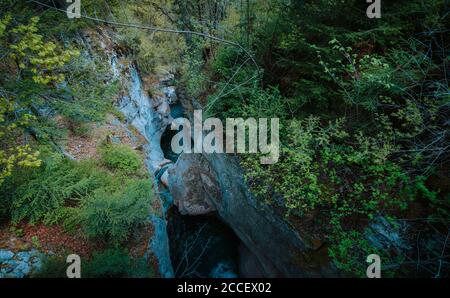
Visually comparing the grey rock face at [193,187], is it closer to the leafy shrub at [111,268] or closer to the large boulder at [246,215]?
the large boulder at [246,215]

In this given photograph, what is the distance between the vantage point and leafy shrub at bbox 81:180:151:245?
14.8ft

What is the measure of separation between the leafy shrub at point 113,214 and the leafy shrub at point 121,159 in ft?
4.58

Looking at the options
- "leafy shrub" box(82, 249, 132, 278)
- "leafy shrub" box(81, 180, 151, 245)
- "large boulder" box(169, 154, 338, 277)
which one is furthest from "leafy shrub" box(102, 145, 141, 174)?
"leafy shrub" box(82, 249, 132, 278)

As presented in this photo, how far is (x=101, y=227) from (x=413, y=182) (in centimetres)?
552

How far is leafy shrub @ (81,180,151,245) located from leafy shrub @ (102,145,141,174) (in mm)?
1396

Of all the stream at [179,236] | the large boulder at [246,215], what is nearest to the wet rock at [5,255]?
the stream at [179,236]

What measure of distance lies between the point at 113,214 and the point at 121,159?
2.28 metres

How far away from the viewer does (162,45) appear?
11367 mm

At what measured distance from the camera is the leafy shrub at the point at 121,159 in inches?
249

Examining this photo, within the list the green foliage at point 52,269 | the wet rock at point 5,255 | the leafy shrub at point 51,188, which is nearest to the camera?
the green foliage at point 52,269

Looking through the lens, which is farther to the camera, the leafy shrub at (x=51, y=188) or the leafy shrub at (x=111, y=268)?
the leafy shrub at (x=51, y=188)

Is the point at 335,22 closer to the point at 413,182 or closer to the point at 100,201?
the point at 413,182

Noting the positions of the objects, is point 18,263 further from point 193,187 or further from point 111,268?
point 193,187
